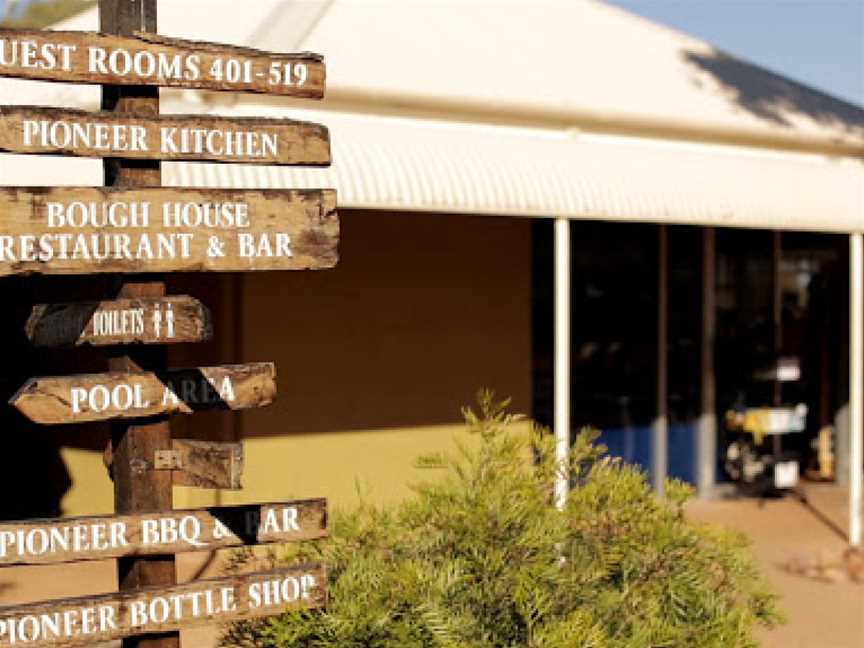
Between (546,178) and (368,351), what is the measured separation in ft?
6.74

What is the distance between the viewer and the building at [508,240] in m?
8.93

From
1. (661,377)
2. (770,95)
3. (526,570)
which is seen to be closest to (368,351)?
(661,377)

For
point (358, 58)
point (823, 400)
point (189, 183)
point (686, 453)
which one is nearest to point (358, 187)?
point (189, 183)

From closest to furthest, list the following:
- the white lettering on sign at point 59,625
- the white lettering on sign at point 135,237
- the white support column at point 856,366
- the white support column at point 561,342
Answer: the white lettering on sign at point 59,625 < the white lettering on sign at point 135,237 < the white support column at point 561,342 < the white support column at point 856,366

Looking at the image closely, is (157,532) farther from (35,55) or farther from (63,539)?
(35,55)

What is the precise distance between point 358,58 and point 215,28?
982mm

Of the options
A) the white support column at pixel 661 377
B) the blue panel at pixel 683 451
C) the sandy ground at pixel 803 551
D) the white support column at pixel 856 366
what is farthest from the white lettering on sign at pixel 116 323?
the blue panel at pixel 683 451

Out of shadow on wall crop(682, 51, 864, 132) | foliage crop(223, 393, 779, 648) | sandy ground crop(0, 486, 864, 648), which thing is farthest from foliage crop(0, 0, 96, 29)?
foliage crop(223, 393, 779, 648)

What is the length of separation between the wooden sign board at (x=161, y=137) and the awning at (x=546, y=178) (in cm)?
270

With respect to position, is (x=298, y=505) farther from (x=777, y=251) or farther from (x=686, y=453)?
(x=777, y=251)

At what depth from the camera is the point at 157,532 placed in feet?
14.4

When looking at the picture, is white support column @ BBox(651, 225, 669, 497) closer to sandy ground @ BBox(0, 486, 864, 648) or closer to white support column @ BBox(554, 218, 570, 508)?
sandy ground @ BBox(0, 486, 864, 648)

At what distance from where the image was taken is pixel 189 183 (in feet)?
23.7

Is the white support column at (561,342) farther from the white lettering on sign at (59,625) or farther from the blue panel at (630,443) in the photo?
the white lettering on sign at (59,625)
